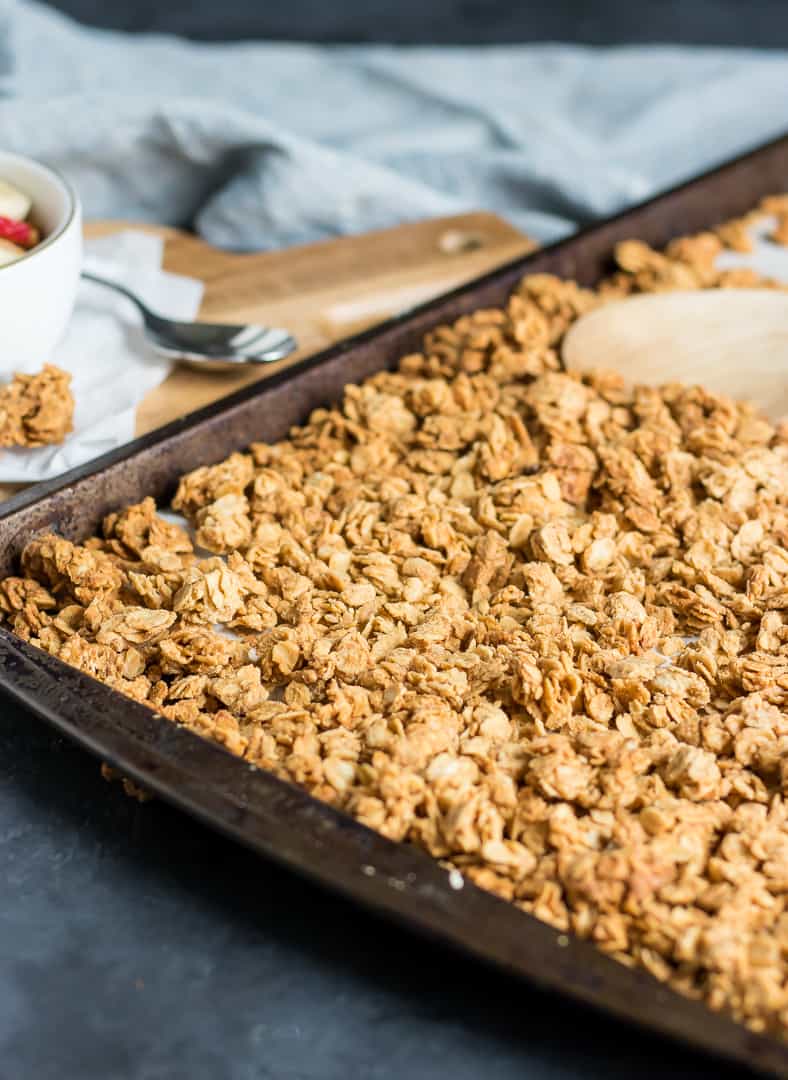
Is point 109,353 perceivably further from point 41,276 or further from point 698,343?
point 698,343

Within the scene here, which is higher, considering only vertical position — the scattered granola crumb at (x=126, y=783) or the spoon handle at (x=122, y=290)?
the spoon handle at (x=122, y=290)

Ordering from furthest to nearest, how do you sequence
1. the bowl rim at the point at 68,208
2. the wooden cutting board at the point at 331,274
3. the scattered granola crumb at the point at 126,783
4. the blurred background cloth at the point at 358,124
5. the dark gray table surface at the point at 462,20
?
the dark gray table surface at the point at 462,20 < the blurred background cloth at the point at 358,124 < the wooden cutting board at the point at 331,274 < the bowl rim at the point at 68,208 < the scattered granola crumb at the point at 126,783

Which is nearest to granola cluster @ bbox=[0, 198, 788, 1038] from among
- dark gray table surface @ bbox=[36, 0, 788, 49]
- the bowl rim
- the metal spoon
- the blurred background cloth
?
the metal spoon

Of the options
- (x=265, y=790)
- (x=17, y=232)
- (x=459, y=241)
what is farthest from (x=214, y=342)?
(x=265, y=790)

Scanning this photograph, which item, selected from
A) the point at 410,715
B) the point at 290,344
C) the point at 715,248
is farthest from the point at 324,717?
the point at 715,248

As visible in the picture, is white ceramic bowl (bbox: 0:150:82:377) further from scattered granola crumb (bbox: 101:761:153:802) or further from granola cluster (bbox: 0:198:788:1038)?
scattered granola crumb (bbox: 101:761:153:802)

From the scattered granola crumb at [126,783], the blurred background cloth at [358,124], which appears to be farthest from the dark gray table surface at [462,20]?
the scattered granola crumb at [126,783]

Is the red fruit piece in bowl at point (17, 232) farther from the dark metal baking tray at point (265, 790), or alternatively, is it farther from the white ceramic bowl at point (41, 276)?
the dark metal baking tray at point (265, 790)
